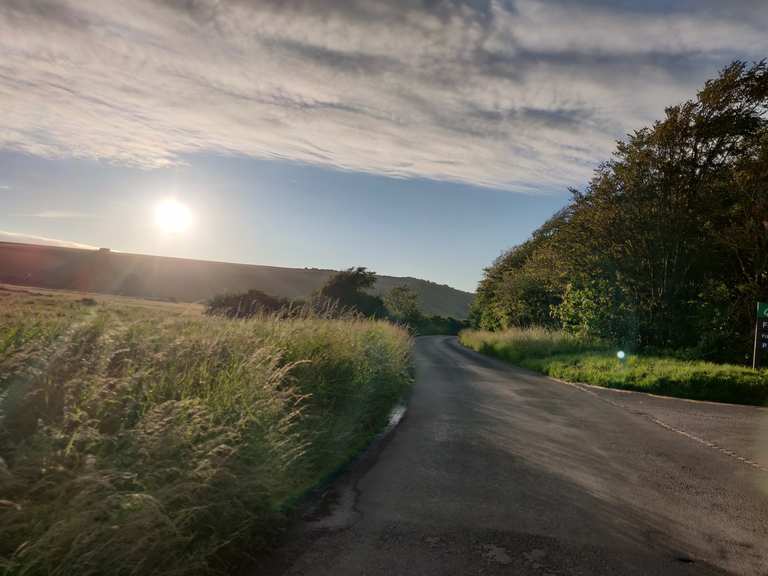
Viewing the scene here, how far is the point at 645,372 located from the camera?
16906 mm

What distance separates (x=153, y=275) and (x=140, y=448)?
294 ft

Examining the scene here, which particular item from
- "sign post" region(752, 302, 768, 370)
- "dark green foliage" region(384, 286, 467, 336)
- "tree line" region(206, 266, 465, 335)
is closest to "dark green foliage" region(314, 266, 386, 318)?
"tree line" region(206, 266, 465, 335)

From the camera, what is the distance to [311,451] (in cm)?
657

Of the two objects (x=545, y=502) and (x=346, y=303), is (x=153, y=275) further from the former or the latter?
(x=545, y=502)

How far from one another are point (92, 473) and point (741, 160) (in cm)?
2372

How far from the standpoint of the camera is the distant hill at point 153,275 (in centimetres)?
6900

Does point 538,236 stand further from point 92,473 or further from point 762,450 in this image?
point 92,473

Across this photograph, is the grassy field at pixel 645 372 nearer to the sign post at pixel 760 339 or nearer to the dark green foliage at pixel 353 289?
the sign post at pixel 760 339

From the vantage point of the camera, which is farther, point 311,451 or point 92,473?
point 311,451

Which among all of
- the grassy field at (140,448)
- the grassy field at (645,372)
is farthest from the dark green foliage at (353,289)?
the grassy field at (140,448)

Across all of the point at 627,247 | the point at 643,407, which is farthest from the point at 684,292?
the point at 643,407

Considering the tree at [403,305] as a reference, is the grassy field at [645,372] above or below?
below

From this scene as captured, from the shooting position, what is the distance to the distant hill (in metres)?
69.0

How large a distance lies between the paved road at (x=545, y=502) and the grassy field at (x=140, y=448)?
542mm
